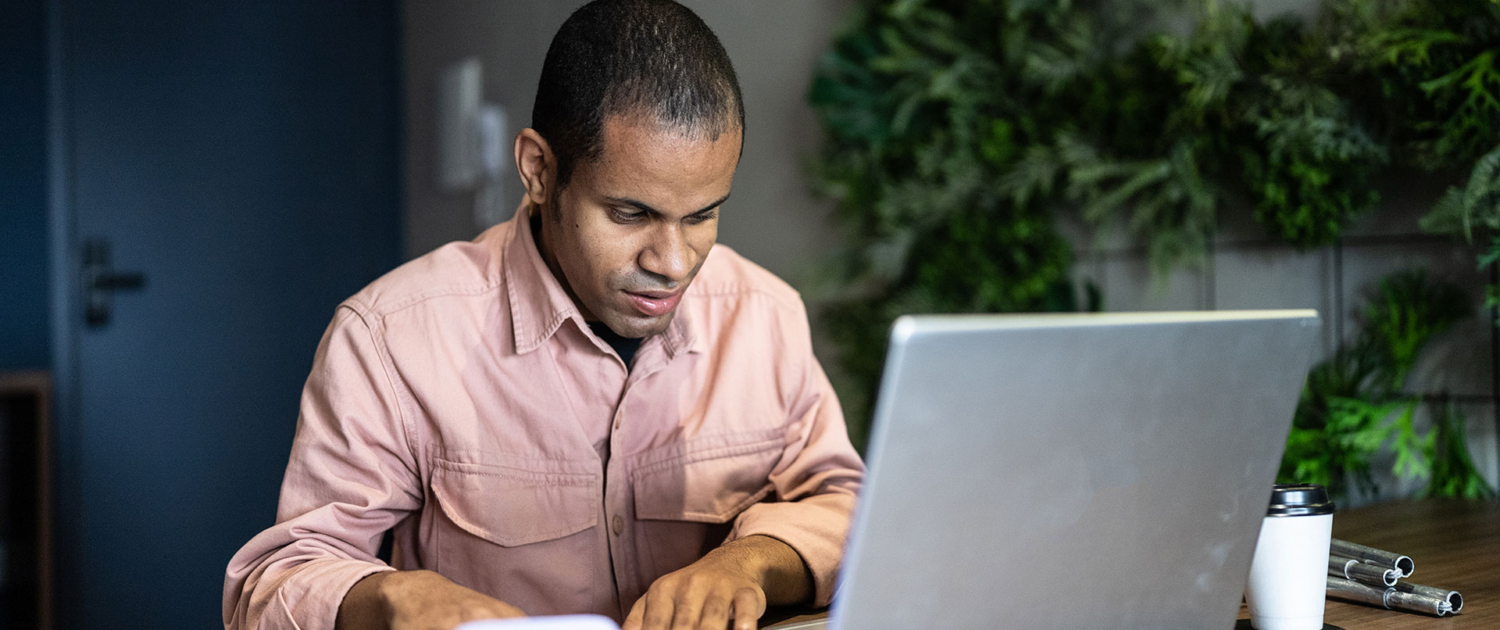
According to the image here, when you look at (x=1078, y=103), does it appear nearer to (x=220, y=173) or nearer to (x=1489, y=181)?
(x=1489, y=181)

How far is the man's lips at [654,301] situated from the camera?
1.13 meters

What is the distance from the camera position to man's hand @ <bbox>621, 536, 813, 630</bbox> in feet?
2.70

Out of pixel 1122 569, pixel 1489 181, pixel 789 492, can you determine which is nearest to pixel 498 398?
pixel 789 492

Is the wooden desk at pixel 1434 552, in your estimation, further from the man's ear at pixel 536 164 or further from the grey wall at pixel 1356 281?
the man's ear at pixel 536 164

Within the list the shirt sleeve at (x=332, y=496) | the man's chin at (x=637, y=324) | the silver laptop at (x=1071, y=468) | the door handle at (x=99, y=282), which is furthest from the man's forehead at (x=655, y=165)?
the door handle at (x=99, y=282)

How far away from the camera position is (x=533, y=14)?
3252 mm

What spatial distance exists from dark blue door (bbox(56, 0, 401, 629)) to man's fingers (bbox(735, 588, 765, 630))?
2.59 m

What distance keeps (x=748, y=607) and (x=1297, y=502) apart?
0.39 m

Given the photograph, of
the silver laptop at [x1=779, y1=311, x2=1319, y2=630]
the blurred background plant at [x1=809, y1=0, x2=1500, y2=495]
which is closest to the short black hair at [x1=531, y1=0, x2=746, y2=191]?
the silver laptop at [x1=779, y1=311, x2=1319, y2=630]

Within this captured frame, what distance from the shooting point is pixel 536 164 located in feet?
3.84

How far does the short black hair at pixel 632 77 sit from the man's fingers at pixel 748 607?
42cm

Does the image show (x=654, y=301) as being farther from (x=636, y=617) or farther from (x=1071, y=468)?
(x=1071, y=468)

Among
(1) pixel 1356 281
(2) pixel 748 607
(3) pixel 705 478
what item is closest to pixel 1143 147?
(1) pixel 1356 281

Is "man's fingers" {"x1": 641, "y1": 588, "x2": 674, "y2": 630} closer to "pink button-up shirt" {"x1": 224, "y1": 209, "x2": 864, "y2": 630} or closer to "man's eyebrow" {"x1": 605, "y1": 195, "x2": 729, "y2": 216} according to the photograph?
"pink button-up shirt" {"x1": 224, "y1": 209, "x2": 864, "y2": 630}
